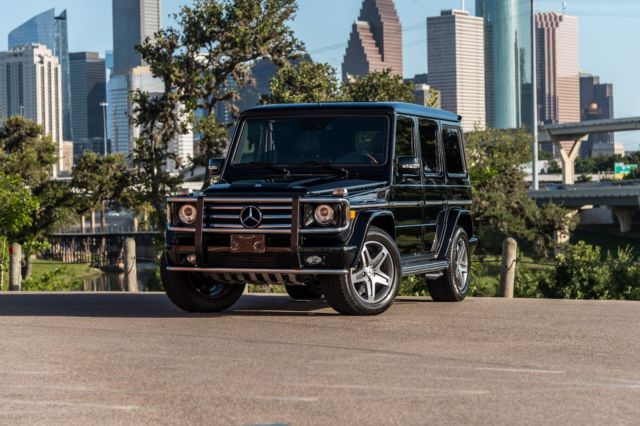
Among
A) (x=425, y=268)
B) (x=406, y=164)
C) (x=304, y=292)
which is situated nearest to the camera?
(x=406, y=164)

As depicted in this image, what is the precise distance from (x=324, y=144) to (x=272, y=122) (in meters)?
0.69

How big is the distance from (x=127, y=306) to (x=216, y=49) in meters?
25.0

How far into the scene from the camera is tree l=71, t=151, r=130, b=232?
47.9 metres

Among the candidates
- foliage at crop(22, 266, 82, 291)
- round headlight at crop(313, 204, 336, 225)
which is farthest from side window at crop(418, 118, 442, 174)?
foliage at crop(22, 266, 82, 291)

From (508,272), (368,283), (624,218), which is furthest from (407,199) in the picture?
(624,218)

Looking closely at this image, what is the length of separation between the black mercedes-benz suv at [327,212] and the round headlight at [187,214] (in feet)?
0.04

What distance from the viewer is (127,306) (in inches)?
573

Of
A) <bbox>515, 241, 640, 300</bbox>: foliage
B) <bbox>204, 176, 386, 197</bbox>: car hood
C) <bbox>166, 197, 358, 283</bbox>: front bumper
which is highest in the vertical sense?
<bbox>204, 176, 386, 197</bbox>: car hood

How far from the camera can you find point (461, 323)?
1195 centimetres

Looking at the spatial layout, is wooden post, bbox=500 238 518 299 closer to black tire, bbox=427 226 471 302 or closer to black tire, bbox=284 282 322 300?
black tire, bbox=427 226 471 302

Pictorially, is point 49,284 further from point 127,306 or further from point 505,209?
point 505,209

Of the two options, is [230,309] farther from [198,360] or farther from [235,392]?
[235,392]

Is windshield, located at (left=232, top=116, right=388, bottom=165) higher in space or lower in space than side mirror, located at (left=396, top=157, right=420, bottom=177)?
higher

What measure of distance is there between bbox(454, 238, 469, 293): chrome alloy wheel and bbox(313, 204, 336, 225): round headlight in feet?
10.6
